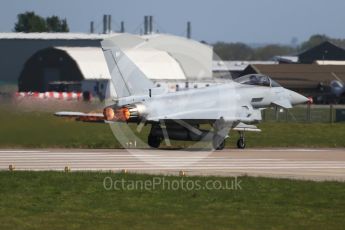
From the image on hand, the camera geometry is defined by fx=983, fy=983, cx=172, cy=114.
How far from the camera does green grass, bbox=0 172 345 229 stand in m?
17.5

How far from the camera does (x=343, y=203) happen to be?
20.3 m

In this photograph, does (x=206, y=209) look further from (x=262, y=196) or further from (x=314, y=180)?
(x=314, y=180)

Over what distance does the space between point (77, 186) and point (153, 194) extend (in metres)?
1.95

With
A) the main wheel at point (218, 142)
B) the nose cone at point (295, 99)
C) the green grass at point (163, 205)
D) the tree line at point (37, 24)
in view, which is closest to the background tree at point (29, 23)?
the tree line at point (37, 24)

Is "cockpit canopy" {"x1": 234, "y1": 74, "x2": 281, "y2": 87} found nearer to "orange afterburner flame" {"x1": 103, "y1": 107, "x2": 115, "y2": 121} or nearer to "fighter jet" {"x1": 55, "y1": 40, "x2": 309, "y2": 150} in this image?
"fighter jet" {"x1": 55, "y1": 40, "x2": 309, "y2": 150}

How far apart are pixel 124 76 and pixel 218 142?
13.9 feet

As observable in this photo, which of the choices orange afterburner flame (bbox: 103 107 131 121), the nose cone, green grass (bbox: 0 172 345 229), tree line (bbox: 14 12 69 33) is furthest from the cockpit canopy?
tree line (bbox: 14 12 69 33)

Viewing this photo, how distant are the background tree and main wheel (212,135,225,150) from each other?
382ft

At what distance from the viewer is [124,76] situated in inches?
1410

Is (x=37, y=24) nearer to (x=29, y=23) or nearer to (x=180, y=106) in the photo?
(x=29, y=23)

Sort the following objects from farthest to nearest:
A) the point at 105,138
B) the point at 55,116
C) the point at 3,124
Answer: the point at 105,138
the point at 55,116
the point at 3,124

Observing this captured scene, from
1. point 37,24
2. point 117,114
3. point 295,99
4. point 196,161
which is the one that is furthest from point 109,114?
point 37,24

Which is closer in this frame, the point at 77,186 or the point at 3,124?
the point at 77,186

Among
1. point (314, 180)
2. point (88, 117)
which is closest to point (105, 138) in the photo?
point (88, 117)
